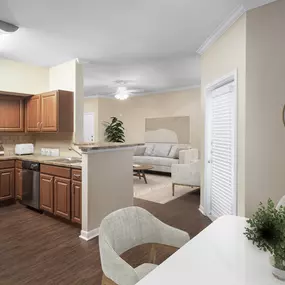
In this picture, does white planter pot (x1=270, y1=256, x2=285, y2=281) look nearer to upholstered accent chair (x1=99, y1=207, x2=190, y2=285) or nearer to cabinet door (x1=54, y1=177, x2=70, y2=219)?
upholstered accent chair (x1=99, y1=207, x2=190, y2=285)

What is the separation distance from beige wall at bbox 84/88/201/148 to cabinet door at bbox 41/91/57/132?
4338 mm

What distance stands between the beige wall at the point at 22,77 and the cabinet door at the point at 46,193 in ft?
5.87

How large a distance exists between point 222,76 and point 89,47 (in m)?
2.04

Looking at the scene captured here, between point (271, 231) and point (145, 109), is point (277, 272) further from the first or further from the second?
point (145, 109)

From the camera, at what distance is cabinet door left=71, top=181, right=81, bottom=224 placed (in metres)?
3.28

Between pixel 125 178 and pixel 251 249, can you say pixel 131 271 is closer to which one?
pixel 251 249

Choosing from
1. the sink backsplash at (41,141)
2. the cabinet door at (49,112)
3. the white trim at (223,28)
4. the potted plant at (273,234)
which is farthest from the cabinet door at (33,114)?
the potted plant at (273,234)

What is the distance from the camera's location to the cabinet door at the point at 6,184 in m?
4.26

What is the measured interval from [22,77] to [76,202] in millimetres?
2729

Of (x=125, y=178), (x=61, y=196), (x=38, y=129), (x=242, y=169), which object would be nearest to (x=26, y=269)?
(x=61, y=196)

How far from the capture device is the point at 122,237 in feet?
4.79

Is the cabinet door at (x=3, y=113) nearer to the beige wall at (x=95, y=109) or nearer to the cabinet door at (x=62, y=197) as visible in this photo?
the cabinet door at (x=62, y=197)

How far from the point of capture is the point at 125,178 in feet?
11.8

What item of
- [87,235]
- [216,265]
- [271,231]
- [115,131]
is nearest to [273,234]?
[271,231]
